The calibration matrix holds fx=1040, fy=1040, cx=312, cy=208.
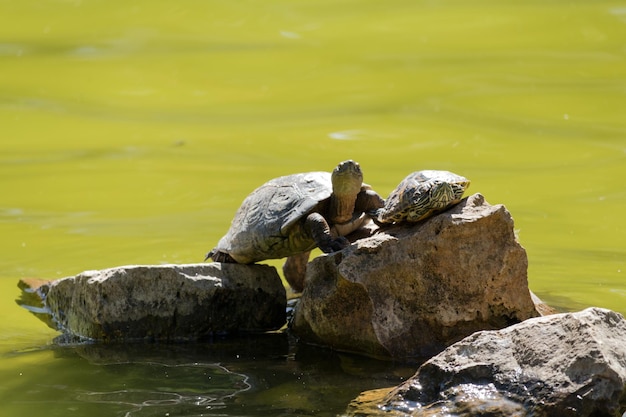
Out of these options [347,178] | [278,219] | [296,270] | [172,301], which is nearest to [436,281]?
[347,178]

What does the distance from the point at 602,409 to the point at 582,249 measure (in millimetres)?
3087

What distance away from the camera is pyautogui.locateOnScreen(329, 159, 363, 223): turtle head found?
4371mm

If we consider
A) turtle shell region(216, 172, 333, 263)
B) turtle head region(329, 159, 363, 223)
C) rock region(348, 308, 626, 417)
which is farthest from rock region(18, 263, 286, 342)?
rock region(348, 308, 626, 417)

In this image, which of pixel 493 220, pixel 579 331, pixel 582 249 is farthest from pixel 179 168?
pixel 579 331

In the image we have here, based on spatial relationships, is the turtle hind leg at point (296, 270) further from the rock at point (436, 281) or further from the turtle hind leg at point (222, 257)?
the rock at point (436, 281)

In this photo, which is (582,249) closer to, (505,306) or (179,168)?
(505,306)

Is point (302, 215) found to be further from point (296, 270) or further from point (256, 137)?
point (256, 137)

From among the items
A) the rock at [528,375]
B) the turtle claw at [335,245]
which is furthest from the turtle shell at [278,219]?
the rock at [528,375]

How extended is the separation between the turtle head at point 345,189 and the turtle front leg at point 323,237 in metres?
0.15

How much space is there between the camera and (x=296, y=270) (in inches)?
208

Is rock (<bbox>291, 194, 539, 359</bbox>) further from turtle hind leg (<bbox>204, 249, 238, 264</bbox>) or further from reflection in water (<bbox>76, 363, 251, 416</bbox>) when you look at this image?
turtle hind leg (<bbox>204, 249, 238, 264</bbox>)

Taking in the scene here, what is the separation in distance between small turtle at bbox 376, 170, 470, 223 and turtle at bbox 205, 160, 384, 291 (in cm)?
36

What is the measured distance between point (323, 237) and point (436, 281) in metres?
0.55

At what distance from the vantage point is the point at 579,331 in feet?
10.4
